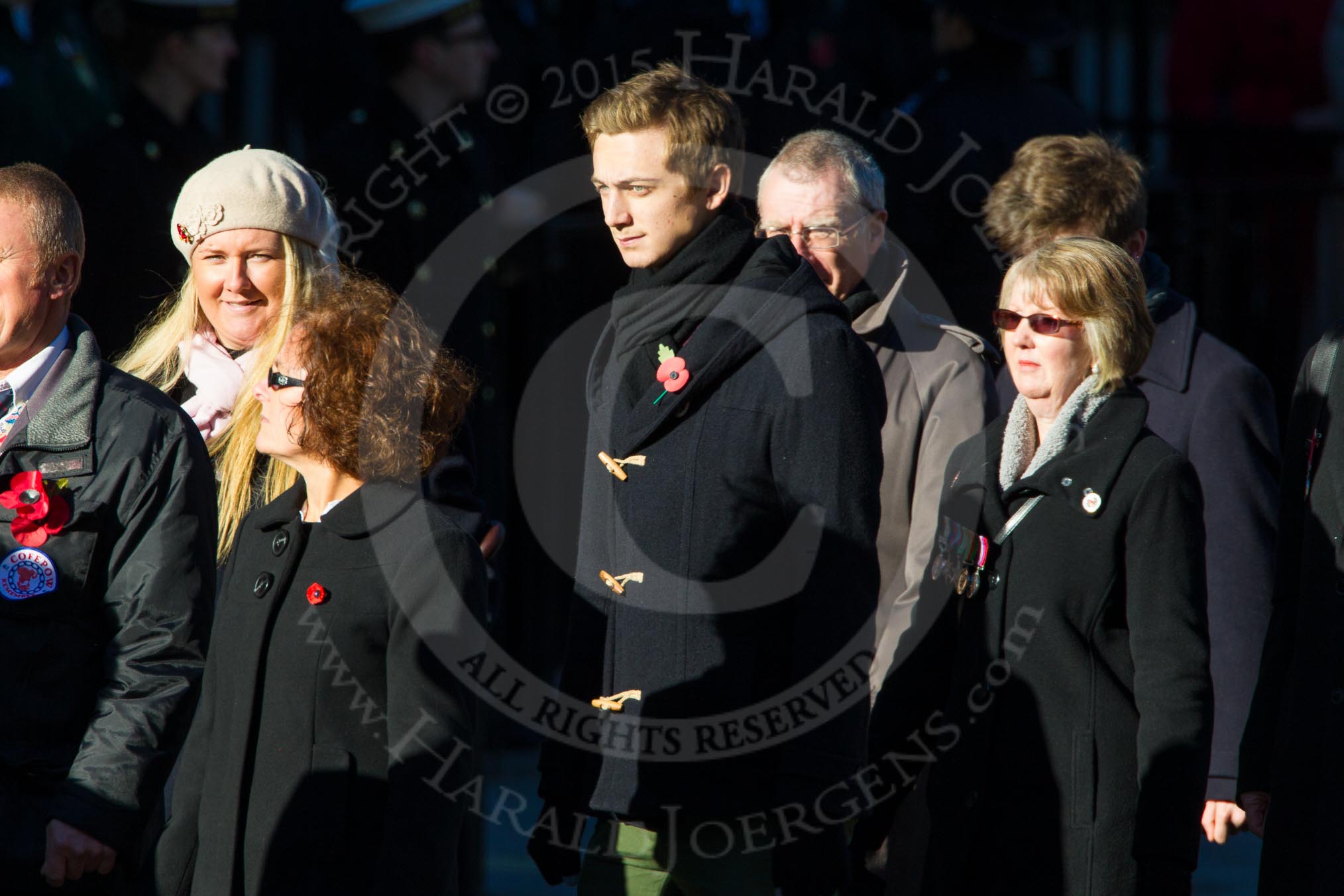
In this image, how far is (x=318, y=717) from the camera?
3.11 m

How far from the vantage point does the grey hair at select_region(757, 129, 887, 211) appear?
170 inches

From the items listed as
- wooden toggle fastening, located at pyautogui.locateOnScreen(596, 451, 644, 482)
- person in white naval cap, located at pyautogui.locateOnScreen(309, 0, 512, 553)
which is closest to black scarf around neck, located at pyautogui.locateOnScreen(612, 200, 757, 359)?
wooden toggle fastening, located at pyautogui.locateOnScreen(596, 451, 644, 482)

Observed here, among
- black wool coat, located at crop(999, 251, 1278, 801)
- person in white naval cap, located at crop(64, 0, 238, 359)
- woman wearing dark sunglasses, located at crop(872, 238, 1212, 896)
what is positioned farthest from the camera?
person in white naval cap, located at crop(64, 0, 238, 359)

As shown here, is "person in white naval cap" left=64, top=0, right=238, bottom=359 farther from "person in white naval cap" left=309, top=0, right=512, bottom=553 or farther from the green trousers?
the green trousers

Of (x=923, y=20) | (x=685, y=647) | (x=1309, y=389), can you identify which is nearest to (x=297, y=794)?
(x=685, y=647)

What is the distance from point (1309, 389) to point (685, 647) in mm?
1361

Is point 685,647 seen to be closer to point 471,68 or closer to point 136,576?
point 136,576

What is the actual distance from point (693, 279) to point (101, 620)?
4.08 feet

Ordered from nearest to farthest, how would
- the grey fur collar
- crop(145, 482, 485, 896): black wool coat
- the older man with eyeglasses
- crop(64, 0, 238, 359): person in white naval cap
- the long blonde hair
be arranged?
crop(145, 482, 485, 896): black wool coat < the grey fur collar < the long blonde hair < the older man with eyeglasses < crop(64, 0, 238, 359): person in white naval cap

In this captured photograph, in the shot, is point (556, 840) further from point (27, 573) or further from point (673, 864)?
point (27, 573)

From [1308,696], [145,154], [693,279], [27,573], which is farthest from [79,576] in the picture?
[145,154]

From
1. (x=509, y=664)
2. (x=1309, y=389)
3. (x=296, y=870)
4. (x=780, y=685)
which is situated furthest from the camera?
(x=509, y=664)

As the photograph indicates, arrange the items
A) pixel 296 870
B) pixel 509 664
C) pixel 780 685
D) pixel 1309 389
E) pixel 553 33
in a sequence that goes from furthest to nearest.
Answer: pixel 553 33, pixel 509 664, pixel 1309 389, pixel 780 685, pixel 296 870

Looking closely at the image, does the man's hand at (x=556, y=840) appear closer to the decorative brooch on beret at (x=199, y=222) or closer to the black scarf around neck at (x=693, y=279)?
the black scarf around neck at (x=693, y=279)
